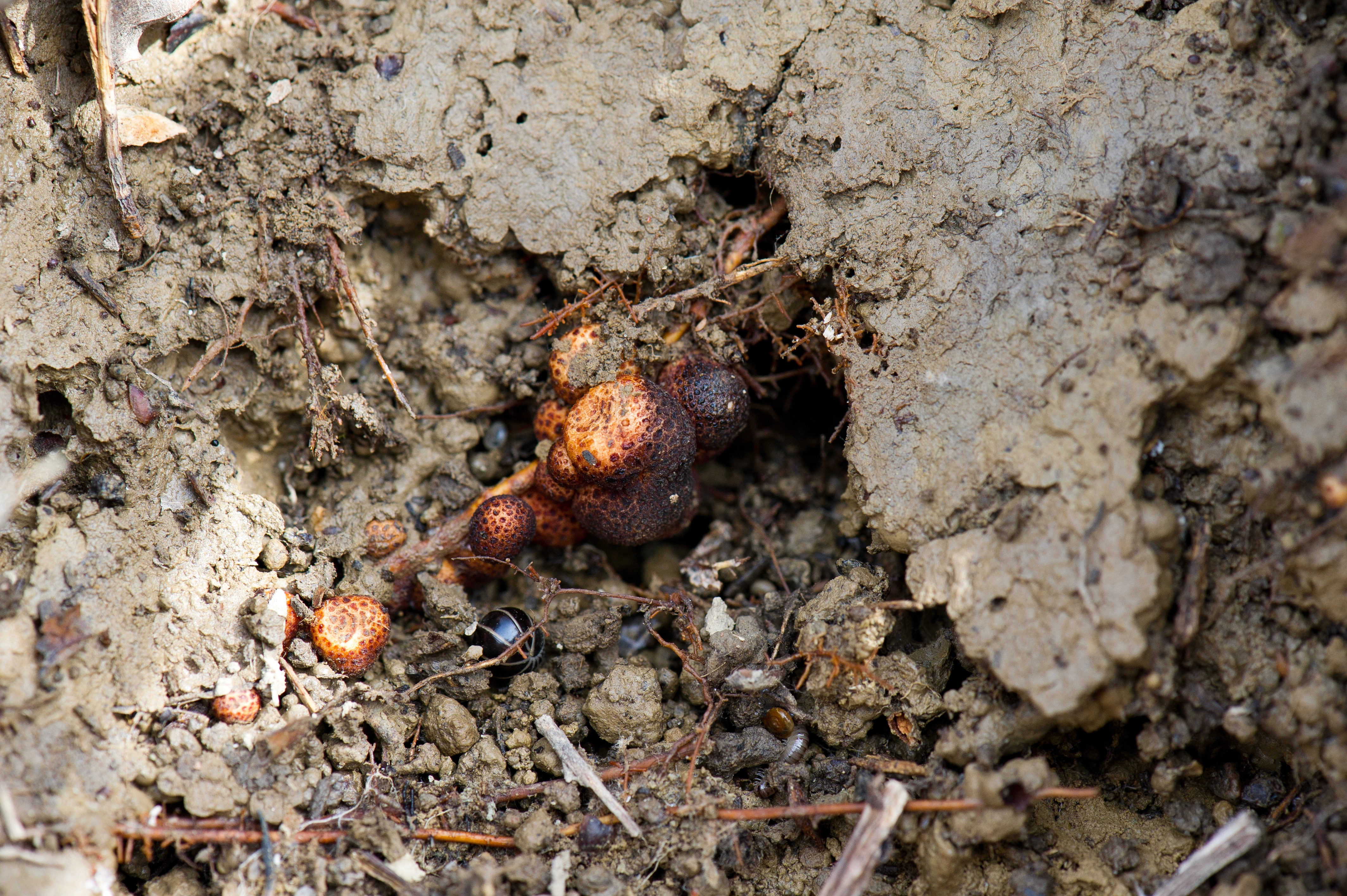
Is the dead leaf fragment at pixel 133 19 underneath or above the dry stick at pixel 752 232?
above

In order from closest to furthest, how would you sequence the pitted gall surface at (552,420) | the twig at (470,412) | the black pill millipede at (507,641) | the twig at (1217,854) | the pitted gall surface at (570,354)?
the twig at (1217,854), the black pill millipede at (507,641), the pitted gall surface at (570,354), the pitted gall surface at (552,420), the twig at (470,412)

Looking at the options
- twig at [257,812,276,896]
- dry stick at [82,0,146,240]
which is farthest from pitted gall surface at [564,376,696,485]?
dry stick at [82,0,146,240]

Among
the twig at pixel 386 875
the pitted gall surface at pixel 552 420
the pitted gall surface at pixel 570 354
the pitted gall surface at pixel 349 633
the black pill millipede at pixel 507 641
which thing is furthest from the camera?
the pitted gall surface at pixel 552 420

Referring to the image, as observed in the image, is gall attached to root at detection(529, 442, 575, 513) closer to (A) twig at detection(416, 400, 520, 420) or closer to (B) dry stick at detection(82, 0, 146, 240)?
(A) twig at detection(416, 400, 520, 420)

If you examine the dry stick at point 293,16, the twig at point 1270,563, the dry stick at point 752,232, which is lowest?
the twig at point 1270,563

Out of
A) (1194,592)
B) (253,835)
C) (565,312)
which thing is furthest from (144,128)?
(1194,592)

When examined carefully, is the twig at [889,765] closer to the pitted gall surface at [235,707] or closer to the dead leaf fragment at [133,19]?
the pitted gall surface at [235,707]

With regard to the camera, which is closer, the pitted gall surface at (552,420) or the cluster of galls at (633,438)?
the cluster of galls at (633,438)

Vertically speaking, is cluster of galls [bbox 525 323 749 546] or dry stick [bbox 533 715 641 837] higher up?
cluster of galls [bbox 525 323 749 546]

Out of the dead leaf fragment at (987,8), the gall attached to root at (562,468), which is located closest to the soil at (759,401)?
the dead leaf fragment at (987,8)
